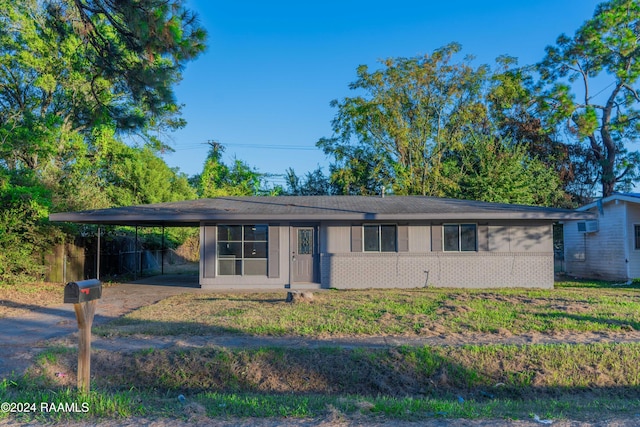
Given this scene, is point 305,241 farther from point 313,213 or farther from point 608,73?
point 608,73

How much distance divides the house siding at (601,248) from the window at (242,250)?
1272cm

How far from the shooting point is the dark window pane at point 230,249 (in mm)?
14398

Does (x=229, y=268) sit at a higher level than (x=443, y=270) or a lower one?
higher

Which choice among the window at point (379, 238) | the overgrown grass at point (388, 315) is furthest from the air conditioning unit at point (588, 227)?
the window at point (379, 238)

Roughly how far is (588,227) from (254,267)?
13442 mm

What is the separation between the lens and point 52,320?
927 centimetres

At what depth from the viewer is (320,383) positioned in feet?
19.7

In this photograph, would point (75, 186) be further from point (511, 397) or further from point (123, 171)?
point (511, 397)

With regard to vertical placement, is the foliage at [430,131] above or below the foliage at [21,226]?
above

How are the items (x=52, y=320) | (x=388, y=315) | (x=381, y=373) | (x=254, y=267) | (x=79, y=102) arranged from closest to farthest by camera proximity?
(x=381, y=373) → (x=388, y=315) → (x=52, y=320) → (x=254, y=267) → (x=79, y=102)

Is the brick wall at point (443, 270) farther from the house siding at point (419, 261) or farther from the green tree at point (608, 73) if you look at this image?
the green tree at point (608, 73)

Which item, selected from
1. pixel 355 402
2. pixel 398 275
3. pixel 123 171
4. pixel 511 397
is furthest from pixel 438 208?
pixel 123 171

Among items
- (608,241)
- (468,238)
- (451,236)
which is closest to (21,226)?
(451,236)

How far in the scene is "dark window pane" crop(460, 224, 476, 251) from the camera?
1439 cm
